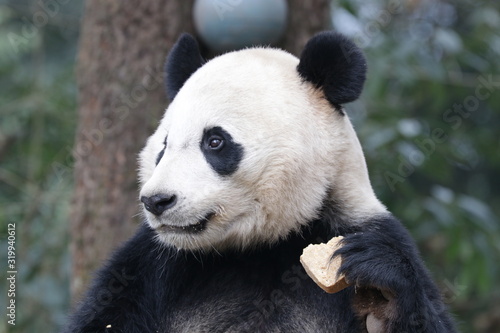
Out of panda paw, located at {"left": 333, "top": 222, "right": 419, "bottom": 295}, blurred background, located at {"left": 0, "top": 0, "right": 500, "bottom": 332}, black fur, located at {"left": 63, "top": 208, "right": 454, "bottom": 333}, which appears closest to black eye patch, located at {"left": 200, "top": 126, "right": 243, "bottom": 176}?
black fur, located at {"left": 63, "top": 208, "right": 454, "bottom": 333}

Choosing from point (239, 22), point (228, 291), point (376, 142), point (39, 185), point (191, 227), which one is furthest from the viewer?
point (39, 185)

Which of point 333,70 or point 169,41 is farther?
point 169,41

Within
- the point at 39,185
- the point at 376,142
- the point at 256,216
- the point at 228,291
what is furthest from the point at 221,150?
the point at 39,185

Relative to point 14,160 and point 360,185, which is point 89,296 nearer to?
point 360,185

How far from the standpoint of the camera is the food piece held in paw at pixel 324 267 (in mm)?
2426

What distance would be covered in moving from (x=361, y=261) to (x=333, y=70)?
808 mm

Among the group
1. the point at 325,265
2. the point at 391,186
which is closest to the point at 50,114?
the point at 391,186

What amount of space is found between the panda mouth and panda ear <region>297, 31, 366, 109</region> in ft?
2.31

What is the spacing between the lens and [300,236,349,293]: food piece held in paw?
2.43 m

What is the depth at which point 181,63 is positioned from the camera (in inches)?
123

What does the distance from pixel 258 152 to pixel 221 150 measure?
0.14m

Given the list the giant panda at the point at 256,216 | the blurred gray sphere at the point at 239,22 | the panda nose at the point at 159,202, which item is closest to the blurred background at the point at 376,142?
the blurred gray sphere at the point at 239,22

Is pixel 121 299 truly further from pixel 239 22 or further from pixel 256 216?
pixel 239 22

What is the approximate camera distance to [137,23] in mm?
4242
